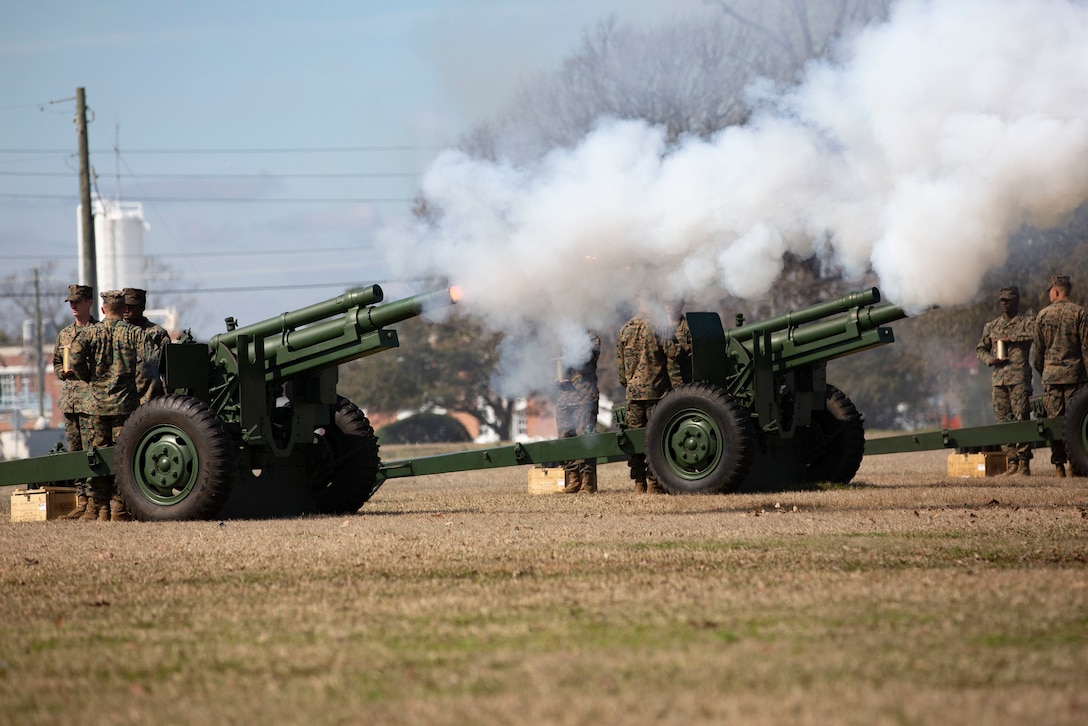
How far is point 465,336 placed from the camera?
183ft

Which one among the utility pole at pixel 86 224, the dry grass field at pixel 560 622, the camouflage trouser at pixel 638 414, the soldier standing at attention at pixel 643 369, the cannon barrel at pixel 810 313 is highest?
the utility pole at pixel 86 224

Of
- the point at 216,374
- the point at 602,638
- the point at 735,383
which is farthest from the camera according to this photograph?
the point at 735,383

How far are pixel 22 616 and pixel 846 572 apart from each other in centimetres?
390

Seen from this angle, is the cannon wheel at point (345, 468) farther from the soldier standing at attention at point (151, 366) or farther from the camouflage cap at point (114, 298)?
the camouflage cap at point (114, 298)

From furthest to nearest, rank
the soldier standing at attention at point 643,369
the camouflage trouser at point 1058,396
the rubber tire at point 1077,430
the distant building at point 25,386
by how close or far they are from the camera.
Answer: the distant building at point 25,386
the camouflage trouser at point 1058,396
the soldier standing at attention at point 643,369
the rubber tire at point 1077,430

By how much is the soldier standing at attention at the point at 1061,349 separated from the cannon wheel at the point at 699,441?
13.8 ft

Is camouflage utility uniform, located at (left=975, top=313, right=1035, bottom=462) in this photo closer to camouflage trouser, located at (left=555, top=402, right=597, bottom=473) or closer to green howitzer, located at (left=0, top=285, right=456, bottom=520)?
camouflage trouser, located at (left=555, top=402, right=597, bottom=473)

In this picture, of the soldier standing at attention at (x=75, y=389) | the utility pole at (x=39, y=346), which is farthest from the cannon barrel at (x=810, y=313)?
the utility pole at (x=39, y=346)

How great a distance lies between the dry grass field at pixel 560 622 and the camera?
472cm

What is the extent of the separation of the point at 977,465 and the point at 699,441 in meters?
4.73

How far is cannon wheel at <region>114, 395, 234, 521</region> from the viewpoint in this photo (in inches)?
459

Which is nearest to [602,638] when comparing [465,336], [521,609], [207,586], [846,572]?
[521,609]

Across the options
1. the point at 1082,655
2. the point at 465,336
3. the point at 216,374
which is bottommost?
the point at 1082,655

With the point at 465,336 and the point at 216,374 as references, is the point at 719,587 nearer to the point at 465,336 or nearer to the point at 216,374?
the point at 216,374
